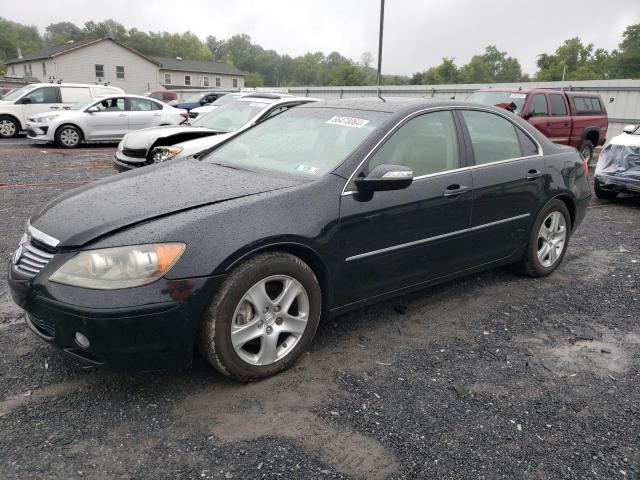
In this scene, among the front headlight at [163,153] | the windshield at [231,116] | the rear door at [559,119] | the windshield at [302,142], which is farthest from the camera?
the rear door at [559,119]

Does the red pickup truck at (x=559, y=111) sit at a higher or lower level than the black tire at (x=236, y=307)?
higher

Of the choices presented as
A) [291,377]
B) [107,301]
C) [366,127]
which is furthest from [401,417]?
[366,127]

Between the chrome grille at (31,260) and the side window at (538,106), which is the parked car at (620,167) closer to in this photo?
the side window at (538,106)

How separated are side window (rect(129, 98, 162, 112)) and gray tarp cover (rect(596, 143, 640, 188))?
1184 centimetres

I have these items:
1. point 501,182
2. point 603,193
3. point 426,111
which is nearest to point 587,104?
point 603,193

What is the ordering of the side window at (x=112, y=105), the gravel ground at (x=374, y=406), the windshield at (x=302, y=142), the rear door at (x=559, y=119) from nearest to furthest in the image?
the gravel ground at (x=374, y=406) → the windshield at (x=302, y=142) → the rear door at (x=559, y=119) → the side window at (x=112, y=105)

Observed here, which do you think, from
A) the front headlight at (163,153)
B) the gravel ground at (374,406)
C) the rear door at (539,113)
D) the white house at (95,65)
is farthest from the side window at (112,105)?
the white house at (95,65)

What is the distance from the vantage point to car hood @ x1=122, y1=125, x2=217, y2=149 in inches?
325

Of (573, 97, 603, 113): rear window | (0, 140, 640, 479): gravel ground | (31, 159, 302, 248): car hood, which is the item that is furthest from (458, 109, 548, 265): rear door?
(573, 97, 603, 113): rear window

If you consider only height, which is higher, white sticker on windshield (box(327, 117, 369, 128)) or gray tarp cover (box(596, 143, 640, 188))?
white sticker on windshield (box(327, 117, 369, 128))

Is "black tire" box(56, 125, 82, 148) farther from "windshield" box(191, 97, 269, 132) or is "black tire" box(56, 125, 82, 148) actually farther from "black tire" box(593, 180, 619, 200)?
"black tire" box(593, 180, 619, 200)

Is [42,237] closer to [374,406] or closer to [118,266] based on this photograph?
[118,266]

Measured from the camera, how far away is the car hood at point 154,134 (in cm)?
825

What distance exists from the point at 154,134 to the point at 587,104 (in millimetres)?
11227
